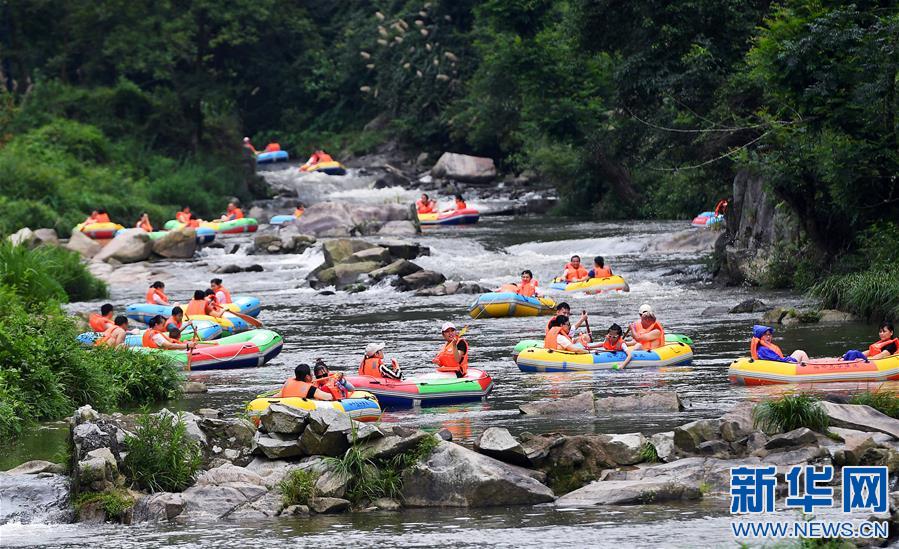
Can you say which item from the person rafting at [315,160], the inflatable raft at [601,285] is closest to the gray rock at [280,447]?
the inflatable raft at [601,285]

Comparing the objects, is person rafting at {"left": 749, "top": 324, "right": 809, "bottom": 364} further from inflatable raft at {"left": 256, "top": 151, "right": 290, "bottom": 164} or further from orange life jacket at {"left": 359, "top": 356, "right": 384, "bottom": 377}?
inflatable raft at {"left": 256, "top": 151, "right": 290, "bottom": 164}

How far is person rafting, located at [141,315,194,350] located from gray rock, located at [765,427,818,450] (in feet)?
36.6

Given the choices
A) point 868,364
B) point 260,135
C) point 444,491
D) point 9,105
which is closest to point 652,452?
point 444,491

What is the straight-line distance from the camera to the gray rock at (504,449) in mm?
13016

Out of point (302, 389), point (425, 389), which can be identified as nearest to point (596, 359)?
point (425, 389)

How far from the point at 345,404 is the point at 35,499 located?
14.2 feet

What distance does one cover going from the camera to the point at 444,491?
41.3 ft

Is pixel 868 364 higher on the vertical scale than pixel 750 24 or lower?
lower

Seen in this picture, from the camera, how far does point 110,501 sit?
1252cm

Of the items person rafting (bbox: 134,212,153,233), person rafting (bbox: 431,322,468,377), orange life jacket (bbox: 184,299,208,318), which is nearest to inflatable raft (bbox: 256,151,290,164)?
person rafting (bbox: 134,212,153,233)

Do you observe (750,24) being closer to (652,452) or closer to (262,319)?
(262,319)

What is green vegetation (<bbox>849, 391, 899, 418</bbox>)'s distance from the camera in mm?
14258

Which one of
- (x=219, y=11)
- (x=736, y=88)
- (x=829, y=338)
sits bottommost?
(x=829, y=338)

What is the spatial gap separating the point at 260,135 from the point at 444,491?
55.3 m
